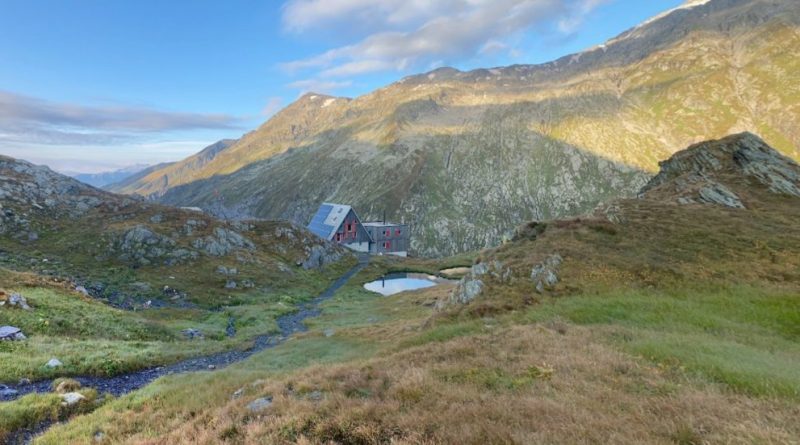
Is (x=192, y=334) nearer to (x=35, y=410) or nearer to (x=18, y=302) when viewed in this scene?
(x=18, y=302)

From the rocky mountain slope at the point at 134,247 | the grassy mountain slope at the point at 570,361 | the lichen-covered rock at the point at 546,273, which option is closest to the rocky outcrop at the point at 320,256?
the rocky mountain slope at the point at 134,247

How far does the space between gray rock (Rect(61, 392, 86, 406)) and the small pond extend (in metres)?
57.6

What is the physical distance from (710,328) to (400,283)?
68.1 meters

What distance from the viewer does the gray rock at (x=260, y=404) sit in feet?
42.1

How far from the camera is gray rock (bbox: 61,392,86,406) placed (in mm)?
16328

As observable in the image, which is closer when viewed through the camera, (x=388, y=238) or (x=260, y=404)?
(x=260, y=404)

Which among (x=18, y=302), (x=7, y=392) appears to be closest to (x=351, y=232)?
(x=18, y=302)

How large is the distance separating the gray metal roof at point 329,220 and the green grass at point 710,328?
93121 mm

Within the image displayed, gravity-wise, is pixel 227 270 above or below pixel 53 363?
below

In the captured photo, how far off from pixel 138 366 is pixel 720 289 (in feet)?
116

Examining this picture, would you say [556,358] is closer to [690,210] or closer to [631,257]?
[631,257]

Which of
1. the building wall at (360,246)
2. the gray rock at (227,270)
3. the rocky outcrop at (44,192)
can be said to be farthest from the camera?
the building wall at (360,246)

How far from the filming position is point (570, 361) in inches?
549

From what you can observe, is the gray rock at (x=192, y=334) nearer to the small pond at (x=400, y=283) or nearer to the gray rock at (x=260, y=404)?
the gray rock at (x=260, y=404)
